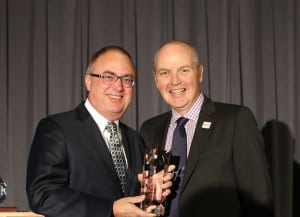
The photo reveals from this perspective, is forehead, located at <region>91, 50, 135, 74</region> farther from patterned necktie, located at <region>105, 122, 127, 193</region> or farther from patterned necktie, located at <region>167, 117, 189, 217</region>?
patterned necktie, located at <region>167, 117, 189, 217</region>

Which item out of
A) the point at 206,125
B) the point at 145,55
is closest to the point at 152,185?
A: the point at 206,125

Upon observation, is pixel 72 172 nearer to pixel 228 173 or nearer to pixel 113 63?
pixel 113 63

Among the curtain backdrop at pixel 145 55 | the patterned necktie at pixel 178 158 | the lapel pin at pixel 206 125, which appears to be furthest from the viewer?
the curtain backdrop at pixel 145 55

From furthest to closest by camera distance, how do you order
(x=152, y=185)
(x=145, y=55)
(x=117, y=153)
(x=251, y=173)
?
(x=145, y=55)
(x=251, y=173)
(x=117, y=153)
(x=152, y=185)

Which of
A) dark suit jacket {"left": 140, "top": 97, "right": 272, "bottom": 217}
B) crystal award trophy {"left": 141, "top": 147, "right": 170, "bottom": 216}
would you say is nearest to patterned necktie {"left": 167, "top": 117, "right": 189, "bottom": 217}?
dark suit jacket {"left": 140, "top": 97, "right": 272, "bottom": 217}

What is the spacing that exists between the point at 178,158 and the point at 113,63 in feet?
1.98

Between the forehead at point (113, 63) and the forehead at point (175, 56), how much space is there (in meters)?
0.38

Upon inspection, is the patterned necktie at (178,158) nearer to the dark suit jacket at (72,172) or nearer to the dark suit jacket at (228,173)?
the dark suit jacket at (228,173)

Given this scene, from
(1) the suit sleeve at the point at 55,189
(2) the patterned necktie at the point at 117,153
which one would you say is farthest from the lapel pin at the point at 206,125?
(1) the suit sleeve at the point at 55,189

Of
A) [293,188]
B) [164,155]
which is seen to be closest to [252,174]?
[164,155]

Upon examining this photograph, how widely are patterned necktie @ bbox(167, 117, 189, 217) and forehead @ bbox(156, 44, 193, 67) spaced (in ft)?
0.98

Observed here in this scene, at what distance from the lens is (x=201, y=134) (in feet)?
8.82

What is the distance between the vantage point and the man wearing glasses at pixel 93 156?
7.02 feet

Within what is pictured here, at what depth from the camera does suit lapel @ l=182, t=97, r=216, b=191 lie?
8.54 ft
